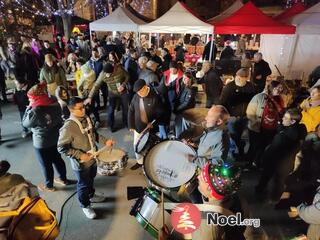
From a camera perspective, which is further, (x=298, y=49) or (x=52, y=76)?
(x=298, y=49)

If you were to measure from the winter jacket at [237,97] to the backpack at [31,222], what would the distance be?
12.3 ft

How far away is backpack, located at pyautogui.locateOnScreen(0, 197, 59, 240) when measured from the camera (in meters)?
2.24

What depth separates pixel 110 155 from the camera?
14.4 ft

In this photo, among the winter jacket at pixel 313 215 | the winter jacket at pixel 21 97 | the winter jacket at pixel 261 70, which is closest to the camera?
the winter jacket at pixel 313 215

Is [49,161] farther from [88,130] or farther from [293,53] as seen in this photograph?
[293,53]

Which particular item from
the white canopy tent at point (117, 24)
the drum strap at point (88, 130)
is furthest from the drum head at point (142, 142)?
the white canopy tent at point (117, 24)

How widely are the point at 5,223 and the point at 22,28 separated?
1652 centimetres

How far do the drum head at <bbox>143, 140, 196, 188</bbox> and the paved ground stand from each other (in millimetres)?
1003

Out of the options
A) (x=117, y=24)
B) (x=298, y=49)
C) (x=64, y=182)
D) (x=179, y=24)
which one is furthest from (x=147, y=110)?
(x=298, y=49)

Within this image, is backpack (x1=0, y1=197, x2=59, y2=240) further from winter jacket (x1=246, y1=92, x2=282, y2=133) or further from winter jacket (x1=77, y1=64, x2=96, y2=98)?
winter jacket (x1=77, y1=64, x2=96, y2=98)

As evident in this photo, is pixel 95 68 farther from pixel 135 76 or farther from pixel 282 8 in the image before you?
pixel 282 8

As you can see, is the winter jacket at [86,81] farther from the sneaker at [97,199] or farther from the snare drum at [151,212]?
the snare drum at [151,212]

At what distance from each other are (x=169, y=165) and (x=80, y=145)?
4.44ft

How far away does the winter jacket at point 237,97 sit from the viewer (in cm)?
514
